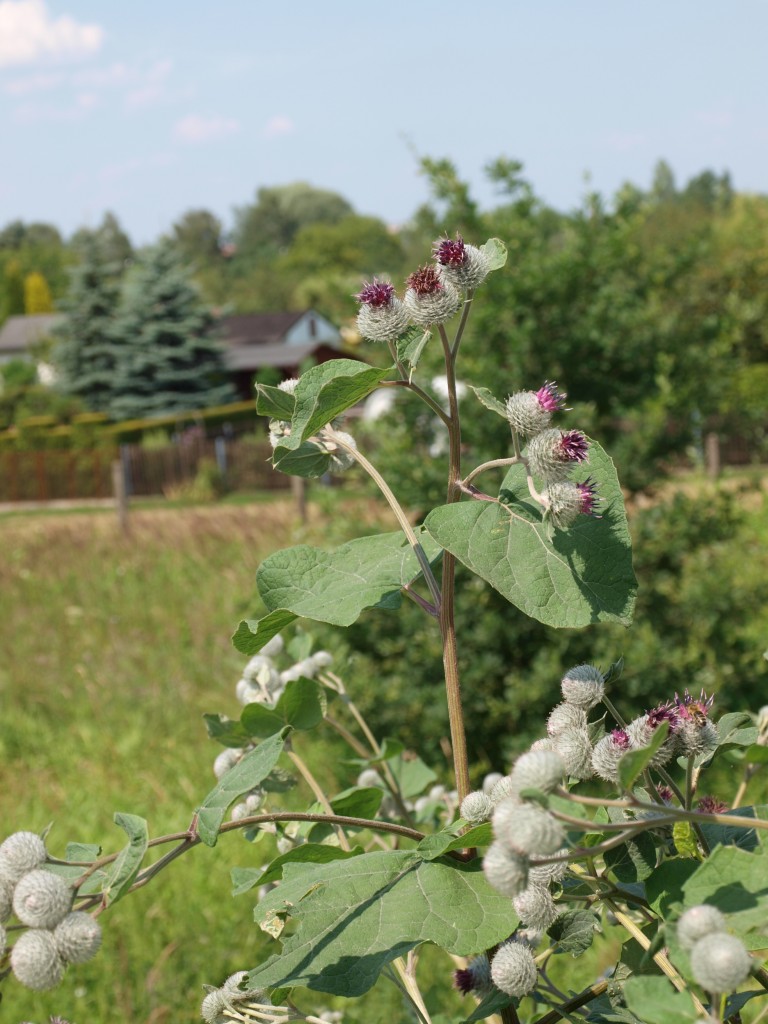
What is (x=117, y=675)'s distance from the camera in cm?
779

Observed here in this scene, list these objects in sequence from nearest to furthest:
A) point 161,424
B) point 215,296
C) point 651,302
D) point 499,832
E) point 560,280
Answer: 1. point 499,832
2. point 560,280
3. point 651,302
4. point 161,424
5. point 215,296

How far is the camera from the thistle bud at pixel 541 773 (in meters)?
0.81

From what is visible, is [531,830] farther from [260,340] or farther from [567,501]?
[260,340]

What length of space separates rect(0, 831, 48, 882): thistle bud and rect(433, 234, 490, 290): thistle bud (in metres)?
0.72

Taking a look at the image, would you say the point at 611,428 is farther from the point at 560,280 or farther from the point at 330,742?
the point at 330,742

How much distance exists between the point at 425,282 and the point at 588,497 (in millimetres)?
337

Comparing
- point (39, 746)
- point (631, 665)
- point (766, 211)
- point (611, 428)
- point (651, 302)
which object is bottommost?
point (39, 746)

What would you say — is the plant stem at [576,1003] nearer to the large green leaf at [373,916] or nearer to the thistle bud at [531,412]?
the large green leaf at [373,916]

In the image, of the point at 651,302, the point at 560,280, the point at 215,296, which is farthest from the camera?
the point at 215,296

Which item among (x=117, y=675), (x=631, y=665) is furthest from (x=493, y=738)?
(x=117, y=675)

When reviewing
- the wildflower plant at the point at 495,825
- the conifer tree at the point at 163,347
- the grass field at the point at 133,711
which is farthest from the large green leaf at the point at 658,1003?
the conifer tree at the point at 163,347

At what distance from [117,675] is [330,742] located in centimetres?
267

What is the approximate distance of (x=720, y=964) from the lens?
72cm

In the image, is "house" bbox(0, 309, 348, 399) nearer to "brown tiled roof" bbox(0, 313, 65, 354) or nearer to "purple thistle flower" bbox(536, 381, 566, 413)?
"brown tiled roof" bbox(0, 313, 65, 354)
